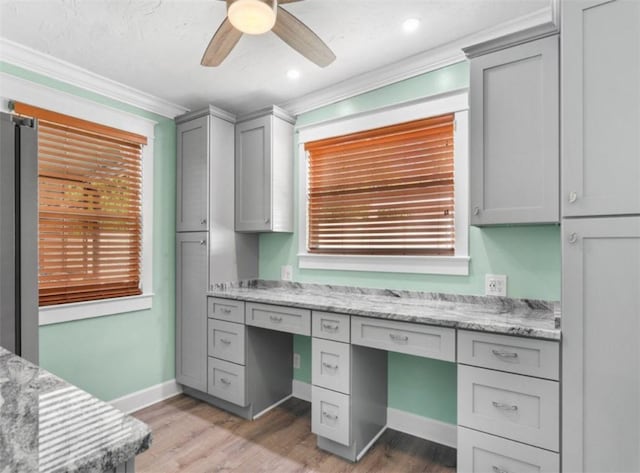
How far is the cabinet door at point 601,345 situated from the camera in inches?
52.7

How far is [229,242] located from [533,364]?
2.29 meters

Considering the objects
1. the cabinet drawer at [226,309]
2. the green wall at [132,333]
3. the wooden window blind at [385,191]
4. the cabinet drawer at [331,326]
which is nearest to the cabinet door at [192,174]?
the green wall at [132,333]

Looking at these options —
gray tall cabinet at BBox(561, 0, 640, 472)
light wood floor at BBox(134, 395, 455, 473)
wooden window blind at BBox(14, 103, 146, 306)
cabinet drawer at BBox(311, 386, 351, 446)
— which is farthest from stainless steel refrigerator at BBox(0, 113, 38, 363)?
gray tall cabinet at BBox(561, 0, 640, 472)

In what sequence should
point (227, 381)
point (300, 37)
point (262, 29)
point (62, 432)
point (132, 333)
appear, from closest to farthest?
1. point (62, 432)
2. point (262, 29)
3. point (300, 37)
4. point (227, 381)
5. point (132, 333)

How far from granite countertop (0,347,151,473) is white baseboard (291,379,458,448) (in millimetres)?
2161

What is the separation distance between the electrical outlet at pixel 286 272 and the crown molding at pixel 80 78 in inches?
64.3

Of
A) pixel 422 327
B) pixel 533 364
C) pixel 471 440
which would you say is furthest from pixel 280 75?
pixel 471 440

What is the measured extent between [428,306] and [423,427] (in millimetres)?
863

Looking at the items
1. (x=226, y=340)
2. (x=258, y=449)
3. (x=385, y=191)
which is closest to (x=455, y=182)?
(x=385, y=191)

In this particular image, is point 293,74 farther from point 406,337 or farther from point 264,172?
point 406,337

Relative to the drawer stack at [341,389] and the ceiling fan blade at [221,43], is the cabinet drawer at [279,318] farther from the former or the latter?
the ceiling fan blade at [221,43]

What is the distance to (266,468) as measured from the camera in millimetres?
2062

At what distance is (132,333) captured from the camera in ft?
9.25

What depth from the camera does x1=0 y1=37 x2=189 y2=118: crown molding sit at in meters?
2.21
